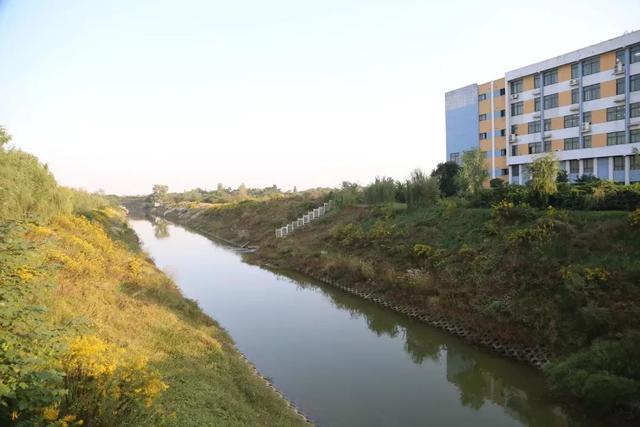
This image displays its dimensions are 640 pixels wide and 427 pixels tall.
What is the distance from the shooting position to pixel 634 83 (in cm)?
3020

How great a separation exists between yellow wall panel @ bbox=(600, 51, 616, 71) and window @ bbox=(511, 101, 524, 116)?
7355 mm

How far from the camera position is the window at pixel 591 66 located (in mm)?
32562

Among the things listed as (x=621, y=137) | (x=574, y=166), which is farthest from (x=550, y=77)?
(x=621, y=137)

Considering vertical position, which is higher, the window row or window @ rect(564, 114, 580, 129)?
window @ rect(564, 114, 580, 129)

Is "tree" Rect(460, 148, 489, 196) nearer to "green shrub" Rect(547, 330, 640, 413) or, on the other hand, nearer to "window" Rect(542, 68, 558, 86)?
"window" Rect(542, 68, 558, 86)

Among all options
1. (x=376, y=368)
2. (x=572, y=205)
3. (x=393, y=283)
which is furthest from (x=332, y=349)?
(x=572, y=205)

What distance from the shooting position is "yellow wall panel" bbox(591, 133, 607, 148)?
32094mm

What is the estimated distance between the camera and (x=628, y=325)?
9.59 meters

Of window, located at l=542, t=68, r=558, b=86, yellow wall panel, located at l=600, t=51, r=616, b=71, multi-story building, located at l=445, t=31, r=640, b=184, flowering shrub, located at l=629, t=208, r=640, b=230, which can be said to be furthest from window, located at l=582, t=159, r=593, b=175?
flowering shrub, located at l=629, t=208, r=640, b=230

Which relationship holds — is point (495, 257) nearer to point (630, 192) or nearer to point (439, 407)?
point (630, 192)

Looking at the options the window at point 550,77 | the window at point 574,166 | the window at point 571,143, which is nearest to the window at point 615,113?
the window at point 571,143

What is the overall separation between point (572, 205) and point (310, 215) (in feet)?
70.6

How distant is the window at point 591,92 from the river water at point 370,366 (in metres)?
27.0

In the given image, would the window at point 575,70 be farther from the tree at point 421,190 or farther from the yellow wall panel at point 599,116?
the tree at point 421,190
